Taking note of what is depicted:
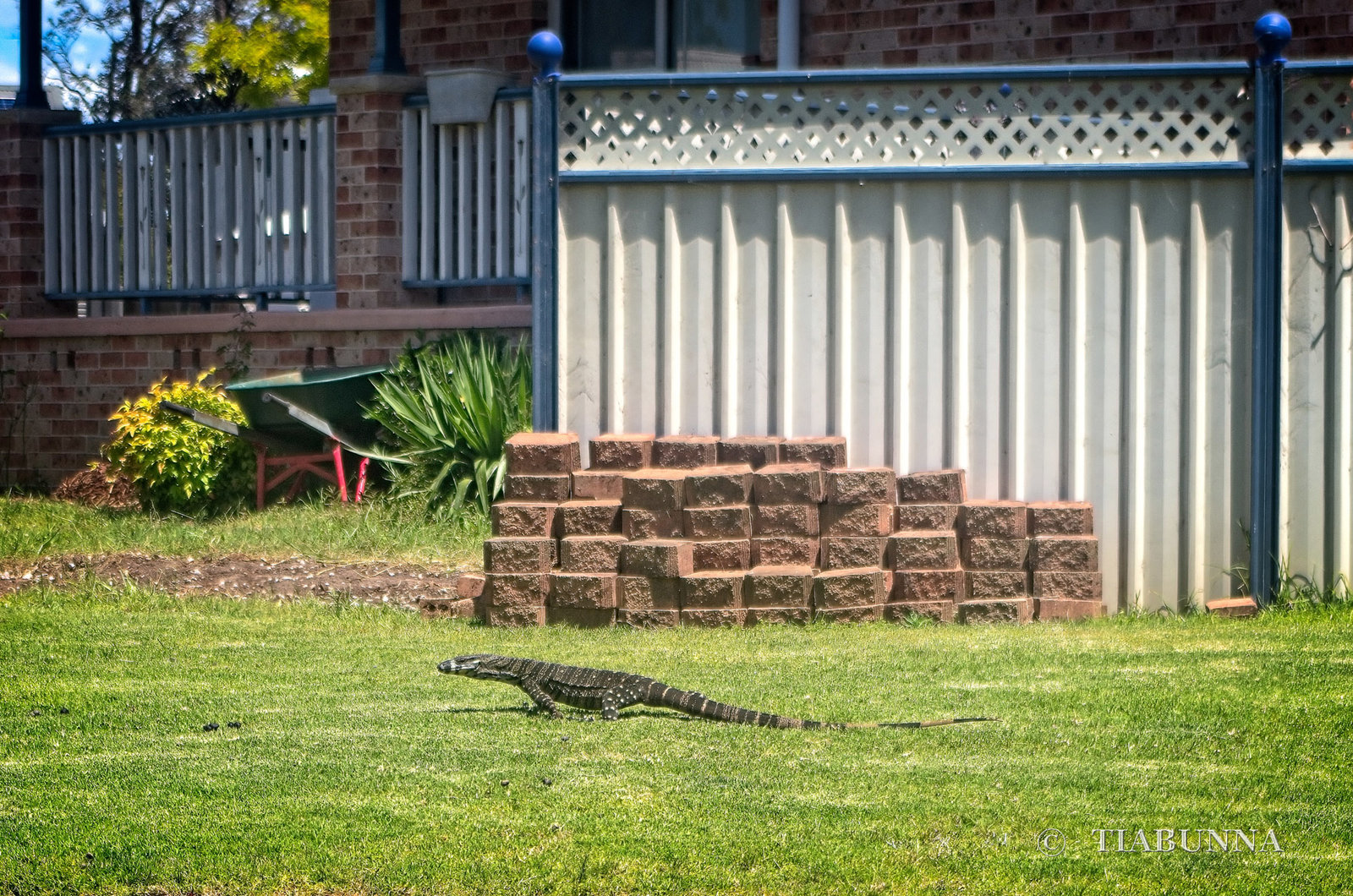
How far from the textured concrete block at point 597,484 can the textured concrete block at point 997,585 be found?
1815 millimetres

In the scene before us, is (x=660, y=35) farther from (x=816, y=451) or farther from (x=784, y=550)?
(x=784, y=550)

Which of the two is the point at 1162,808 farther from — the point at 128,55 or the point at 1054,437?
the point at 128,55

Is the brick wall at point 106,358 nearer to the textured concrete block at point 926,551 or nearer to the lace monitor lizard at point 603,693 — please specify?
the textured concrete block at point 926,551

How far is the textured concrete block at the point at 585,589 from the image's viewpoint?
26.3ft

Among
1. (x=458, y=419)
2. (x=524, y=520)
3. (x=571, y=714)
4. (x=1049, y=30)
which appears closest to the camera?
(x=571, y=714)

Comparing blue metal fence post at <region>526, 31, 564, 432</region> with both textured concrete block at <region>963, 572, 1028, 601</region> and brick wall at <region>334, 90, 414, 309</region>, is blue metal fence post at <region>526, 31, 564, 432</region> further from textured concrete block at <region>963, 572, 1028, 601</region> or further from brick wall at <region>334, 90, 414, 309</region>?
brick wall at <region>334, 90, 414, 309</region>

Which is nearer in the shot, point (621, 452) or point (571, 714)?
point (571, 714)

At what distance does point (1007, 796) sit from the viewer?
4598 millimetres

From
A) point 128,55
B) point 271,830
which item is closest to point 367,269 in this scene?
point 271,830

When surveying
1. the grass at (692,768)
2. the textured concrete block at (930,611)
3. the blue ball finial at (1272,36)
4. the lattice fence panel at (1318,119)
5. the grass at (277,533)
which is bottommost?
the grass at (692,768)

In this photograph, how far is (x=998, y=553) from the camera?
26.2ft

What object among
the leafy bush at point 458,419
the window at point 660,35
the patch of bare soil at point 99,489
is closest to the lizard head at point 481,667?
the leafy bush at point 458,419

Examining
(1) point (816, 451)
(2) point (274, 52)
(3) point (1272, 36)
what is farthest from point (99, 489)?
(2) point (274, 52)

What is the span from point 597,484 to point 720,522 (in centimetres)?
67
